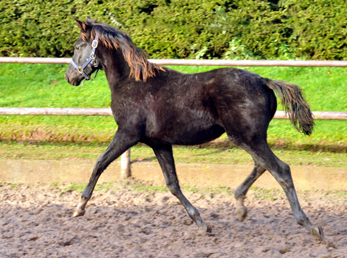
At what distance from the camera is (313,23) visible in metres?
7.46

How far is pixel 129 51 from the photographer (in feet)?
12.8

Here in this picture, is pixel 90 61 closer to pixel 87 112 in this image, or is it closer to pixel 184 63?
pixel 87 112

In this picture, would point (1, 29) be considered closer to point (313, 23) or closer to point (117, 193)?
point (117, 193)

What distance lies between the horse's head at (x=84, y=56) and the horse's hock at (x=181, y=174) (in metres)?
1.33

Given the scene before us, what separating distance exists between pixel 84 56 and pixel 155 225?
1.68m

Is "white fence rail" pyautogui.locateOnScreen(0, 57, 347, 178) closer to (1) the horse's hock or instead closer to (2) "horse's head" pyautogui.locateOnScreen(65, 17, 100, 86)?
(1) the horse's hock

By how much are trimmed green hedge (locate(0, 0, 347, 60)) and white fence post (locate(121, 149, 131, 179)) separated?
3378 mm

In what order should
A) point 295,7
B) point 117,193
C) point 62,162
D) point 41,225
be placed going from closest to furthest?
point 41,225 → point 117,193 → point 62,162 → point 295,7

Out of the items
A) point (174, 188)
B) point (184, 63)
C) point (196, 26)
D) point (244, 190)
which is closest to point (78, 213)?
point (174, 188)

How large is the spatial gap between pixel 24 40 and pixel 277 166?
6.25 meters

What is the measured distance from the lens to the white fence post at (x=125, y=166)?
4.95 metres

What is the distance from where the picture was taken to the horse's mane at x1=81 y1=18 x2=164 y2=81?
12.7 ft

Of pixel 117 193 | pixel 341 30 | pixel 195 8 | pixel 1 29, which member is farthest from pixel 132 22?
pixel 117 193

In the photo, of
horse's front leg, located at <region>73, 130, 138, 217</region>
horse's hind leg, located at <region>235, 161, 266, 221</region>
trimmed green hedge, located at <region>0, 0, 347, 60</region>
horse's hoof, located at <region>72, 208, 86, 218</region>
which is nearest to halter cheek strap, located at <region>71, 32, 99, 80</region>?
horse's front leg, located at <region>73, 130, 138, 217</region>
